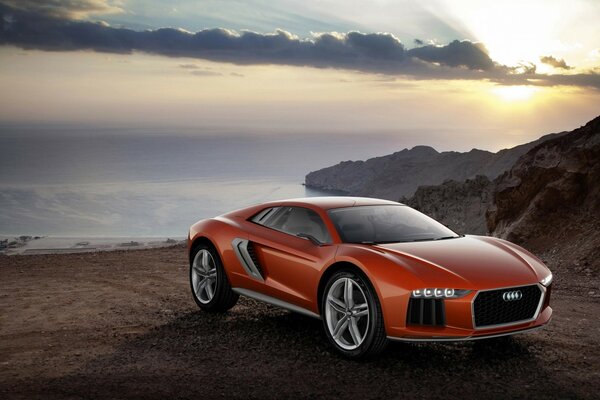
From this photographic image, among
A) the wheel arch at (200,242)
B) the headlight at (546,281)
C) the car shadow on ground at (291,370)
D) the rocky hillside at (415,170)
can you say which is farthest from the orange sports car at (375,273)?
the rocky hillside at (415,170)

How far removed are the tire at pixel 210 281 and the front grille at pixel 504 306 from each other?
337cm

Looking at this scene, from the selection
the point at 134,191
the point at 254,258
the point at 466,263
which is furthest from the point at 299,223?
the point at 134,191

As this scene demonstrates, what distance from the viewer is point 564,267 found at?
14023 mm

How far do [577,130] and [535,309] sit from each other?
11.2 meters

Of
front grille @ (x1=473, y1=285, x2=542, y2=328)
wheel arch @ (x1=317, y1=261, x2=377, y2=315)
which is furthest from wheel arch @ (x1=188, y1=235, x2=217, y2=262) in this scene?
front grille @ (x1=473, y1=285, x2=542, y2=328)

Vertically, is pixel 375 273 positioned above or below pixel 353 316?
above

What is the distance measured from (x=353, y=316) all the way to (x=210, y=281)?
2.75m

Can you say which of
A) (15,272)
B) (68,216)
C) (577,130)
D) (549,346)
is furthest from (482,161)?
(68,216)

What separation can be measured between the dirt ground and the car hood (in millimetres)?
835

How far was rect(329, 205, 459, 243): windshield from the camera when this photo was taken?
7.11 metres

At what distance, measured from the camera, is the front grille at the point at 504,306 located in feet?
19.9

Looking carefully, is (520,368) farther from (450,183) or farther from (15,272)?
(450,183)

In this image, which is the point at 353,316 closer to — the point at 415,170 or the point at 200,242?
the point at 200,242

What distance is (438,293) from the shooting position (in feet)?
19.7
